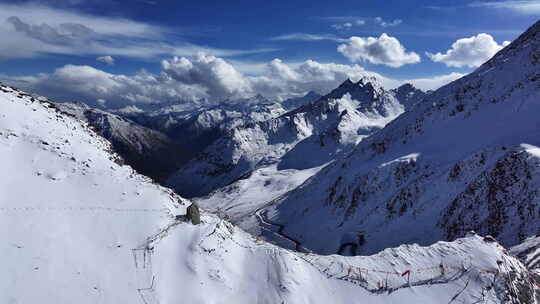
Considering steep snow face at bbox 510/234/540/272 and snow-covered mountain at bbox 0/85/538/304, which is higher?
snow-covered mountain at bbox 0/85/538/304

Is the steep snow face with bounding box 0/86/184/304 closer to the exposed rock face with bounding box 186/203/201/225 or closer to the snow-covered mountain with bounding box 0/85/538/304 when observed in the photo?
the snow-covered mountain with bounding box 0/85/538/304

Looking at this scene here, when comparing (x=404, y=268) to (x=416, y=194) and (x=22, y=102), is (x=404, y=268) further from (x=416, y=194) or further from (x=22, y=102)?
(x=416, y=194)

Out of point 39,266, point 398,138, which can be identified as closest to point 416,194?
point 398,138

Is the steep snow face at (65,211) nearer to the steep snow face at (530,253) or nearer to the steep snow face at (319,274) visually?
the steep snow face at (319,274)

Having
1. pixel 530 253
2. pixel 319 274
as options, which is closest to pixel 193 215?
pixel 319 274

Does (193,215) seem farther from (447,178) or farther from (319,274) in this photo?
(447,178)

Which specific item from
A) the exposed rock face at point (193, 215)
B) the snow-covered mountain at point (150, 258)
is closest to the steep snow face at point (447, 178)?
the snow-covered mountain at point (150, 258)

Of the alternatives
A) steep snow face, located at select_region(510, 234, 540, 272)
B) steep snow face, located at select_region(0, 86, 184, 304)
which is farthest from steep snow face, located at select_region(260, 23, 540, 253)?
steep snow face, located at select_region(0, 86, 184, 304)
